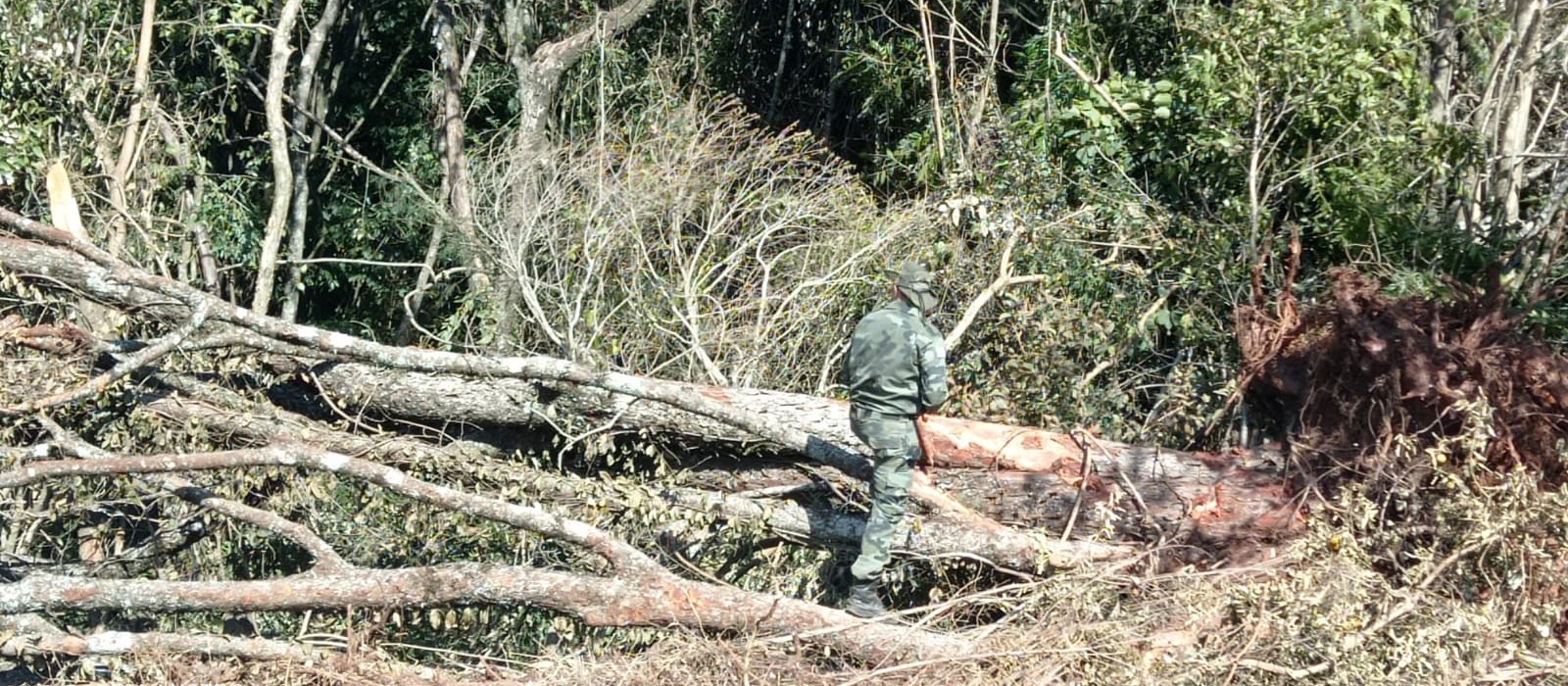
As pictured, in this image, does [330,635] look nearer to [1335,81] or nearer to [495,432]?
[495,432]

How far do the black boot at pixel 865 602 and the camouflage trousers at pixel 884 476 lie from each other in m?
0.05

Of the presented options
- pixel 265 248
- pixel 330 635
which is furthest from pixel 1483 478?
pixel 265 248

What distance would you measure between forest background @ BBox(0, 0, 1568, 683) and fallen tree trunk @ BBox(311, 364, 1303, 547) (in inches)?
11.2

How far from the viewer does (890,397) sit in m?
6.35

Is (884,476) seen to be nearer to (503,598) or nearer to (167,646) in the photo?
(503,598)

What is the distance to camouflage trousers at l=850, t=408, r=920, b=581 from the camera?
6355 millimetres

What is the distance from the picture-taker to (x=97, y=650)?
6.36 metres

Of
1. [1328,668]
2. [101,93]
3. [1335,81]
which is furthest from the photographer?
[101,93]

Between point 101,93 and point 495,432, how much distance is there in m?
5.74

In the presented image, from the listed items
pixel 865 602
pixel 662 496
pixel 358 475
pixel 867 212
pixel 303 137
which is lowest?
pixel 865 602

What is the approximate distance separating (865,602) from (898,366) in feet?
3.75

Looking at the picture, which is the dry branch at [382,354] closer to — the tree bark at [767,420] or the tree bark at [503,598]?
the tree bark at [767,420]

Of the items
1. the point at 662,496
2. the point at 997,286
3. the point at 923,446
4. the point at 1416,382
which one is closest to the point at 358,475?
the point at 662,496

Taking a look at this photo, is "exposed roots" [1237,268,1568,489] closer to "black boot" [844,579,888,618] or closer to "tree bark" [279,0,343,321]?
"black boot" [844,579,888,618]
